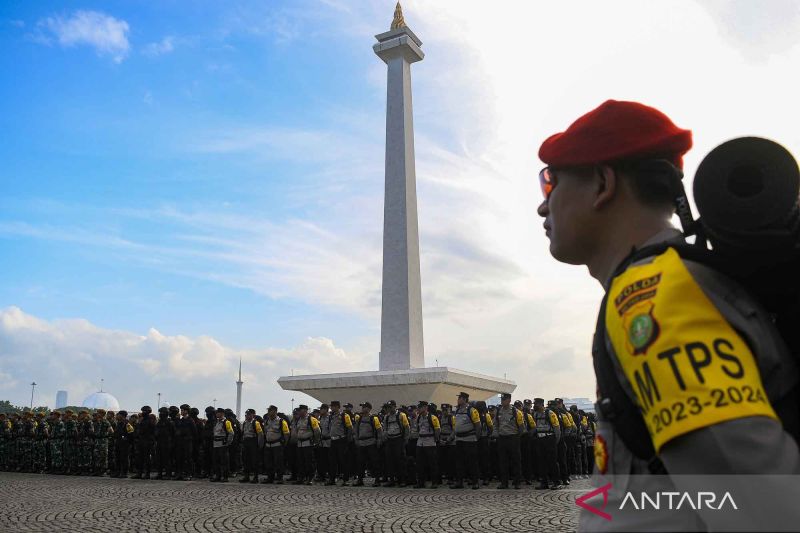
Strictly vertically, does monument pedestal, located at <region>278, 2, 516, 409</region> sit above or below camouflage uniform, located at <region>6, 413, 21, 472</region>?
above

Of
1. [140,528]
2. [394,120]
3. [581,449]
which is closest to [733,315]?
[140,528]

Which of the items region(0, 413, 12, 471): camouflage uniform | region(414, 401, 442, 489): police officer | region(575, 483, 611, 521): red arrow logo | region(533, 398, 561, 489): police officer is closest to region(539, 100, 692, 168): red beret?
region(575, 483, 611, 521): red arrow logo

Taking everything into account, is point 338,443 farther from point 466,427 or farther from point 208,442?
point 208,442

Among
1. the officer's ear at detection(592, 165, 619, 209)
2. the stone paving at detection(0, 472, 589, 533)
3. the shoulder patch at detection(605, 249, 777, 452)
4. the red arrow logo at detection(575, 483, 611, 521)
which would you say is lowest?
the stone paving at detection(0, 472, 589, 533)

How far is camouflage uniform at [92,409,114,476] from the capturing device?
18719mm

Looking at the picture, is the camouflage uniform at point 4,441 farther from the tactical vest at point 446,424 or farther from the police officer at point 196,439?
the tactical vest at point 446,424

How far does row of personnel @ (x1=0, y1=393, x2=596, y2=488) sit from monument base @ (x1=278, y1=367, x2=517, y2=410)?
19.1 ft

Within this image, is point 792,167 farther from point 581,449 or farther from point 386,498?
point 581,449

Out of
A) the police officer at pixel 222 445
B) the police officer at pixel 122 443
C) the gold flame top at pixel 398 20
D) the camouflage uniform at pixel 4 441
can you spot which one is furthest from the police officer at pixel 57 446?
the gold flame top at pixel 398 20

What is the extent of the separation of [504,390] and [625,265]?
26655mm

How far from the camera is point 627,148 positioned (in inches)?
54.2

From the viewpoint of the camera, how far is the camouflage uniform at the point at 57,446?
64.2 ft

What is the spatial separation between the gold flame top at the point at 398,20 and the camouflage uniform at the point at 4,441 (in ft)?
70.0

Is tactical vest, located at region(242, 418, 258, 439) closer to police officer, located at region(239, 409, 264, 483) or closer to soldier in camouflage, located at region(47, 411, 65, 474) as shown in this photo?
police officer, located at region(239, 409, 264, 483)
